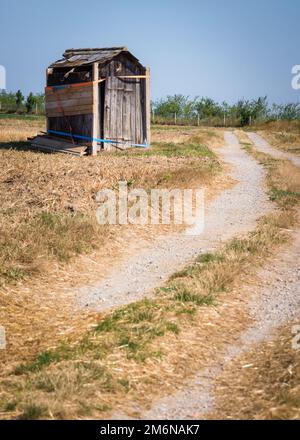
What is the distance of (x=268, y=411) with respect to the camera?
420 centimetres

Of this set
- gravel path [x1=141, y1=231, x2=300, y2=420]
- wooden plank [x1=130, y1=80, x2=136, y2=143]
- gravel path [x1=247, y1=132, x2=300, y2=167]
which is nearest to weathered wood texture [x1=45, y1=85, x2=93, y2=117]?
wooden plank [x1=130, y1=80, x2=136, y2=143]

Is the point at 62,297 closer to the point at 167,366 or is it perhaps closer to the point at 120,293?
the point at 120,293

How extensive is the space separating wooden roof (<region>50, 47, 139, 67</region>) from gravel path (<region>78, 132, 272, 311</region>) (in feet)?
23.9

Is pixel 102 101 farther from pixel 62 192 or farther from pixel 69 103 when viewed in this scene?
pixel 62 192

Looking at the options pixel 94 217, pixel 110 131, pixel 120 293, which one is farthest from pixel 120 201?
pixel 110 131

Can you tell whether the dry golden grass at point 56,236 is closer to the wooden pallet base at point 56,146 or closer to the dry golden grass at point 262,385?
the dry golden grass at point 262,385

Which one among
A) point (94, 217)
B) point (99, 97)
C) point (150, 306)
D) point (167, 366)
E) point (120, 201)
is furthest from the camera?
A: point (99, 97)

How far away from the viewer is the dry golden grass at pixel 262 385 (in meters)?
4.23

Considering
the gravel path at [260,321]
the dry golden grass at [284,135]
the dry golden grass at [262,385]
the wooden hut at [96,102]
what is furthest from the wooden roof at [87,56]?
the dry golden grass at [262,385]

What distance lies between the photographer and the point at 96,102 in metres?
17.9

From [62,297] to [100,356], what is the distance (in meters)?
2.02

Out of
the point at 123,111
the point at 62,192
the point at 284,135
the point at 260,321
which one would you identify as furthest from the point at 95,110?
the point at 284,135

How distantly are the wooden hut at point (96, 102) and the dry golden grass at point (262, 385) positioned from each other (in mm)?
13695

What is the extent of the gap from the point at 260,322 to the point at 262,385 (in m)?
1.60
